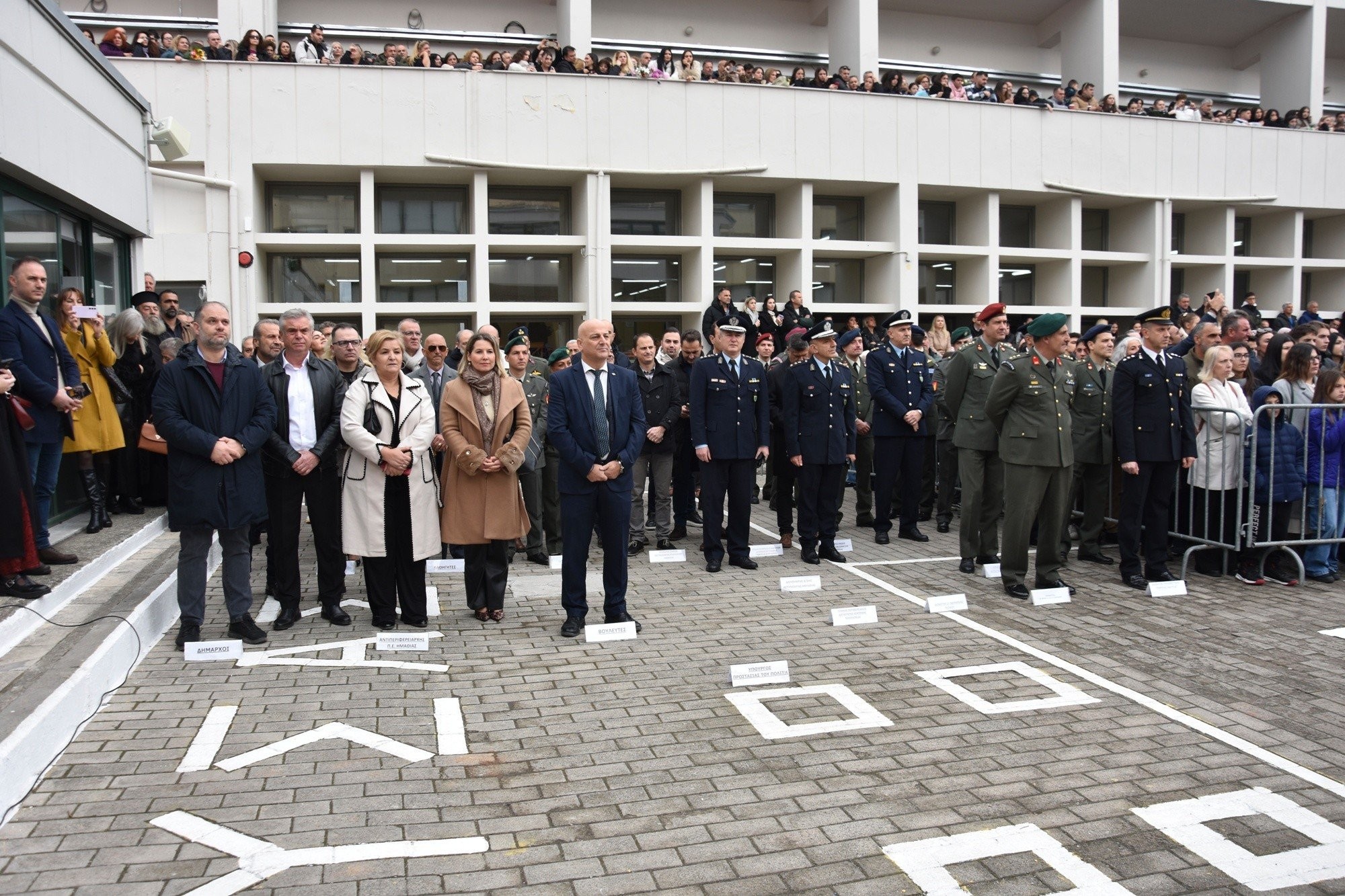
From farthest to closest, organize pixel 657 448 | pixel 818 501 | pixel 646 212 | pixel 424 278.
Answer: pixel 646 212
pixel 424 278
pixel 657 448
pixel 818 501

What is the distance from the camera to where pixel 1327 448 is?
8.76m

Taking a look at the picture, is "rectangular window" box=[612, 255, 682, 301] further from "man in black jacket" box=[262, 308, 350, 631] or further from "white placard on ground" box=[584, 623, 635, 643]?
"white placard on ground" box=[584, 623, 635, 643]

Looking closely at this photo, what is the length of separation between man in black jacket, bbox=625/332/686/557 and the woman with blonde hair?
4773 millimetres

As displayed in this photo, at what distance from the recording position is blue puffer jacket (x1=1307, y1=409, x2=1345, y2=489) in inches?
342

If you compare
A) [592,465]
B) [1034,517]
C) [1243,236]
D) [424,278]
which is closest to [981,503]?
[1034,517]

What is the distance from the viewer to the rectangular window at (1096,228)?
82.7 feet

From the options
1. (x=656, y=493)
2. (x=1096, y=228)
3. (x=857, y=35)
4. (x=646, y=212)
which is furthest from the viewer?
(x=1096, y=228)

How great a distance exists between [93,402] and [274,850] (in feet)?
20.8

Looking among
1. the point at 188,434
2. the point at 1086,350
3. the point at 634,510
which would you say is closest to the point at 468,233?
the point at 634,510

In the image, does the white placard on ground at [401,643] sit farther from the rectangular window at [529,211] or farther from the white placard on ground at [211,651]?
the rectangular window at [529,211]

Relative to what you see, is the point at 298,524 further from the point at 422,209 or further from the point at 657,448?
the point at 422,209

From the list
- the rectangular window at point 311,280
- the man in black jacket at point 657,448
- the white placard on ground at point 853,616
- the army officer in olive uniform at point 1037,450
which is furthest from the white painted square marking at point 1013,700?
the rectangular window at point 311,280

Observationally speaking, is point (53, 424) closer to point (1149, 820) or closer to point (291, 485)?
point (291, 485)

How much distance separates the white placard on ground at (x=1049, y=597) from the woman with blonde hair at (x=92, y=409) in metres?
7.78
